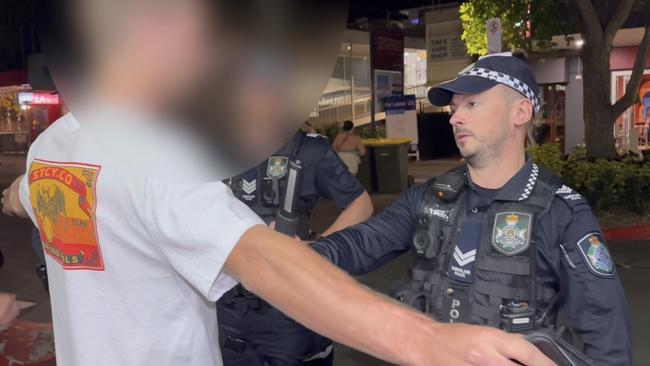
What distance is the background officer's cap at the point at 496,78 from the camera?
2.51 metres

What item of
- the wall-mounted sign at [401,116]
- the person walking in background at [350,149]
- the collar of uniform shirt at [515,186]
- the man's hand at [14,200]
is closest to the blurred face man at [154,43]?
the man's hand at [14,200]

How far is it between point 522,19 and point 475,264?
404 inches

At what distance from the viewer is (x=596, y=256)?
2.21 metres

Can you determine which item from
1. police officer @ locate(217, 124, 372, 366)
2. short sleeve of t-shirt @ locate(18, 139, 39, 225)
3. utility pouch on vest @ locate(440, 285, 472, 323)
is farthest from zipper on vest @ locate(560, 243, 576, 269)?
short sleeve of t-shirt @ locate(18, 139, 39, 225)

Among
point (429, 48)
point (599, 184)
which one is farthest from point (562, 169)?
point (429, 48)

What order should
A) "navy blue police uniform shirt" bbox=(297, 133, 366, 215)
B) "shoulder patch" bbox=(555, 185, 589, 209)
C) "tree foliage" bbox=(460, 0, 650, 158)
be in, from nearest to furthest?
1. "shoulder patch" bbox=(555, 185, 589, 209)
2. "navy blue police uniform shirt" bbox=(297, 133, 366, 215)
3. "tree foliage" bbox=(460, 0, 650, 158)

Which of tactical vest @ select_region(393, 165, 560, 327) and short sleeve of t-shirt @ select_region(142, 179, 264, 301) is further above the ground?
short sleeve of t-shirt @ select_region(142, 179, 264, 301)

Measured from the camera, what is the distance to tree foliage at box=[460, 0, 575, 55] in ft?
37.6

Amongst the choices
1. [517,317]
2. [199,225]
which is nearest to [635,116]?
[517,317]

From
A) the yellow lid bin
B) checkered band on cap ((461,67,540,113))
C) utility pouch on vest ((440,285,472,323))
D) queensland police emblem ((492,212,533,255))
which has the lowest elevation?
the yellow lid bin

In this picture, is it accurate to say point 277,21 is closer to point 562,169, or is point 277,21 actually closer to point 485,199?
point 485,199

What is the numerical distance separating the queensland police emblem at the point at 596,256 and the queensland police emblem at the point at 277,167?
138 centimetres

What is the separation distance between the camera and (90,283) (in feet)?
4.54

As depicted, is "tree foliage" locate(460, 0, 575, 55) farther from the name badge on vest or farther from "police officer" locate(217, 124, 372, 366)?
the name badge on vest
